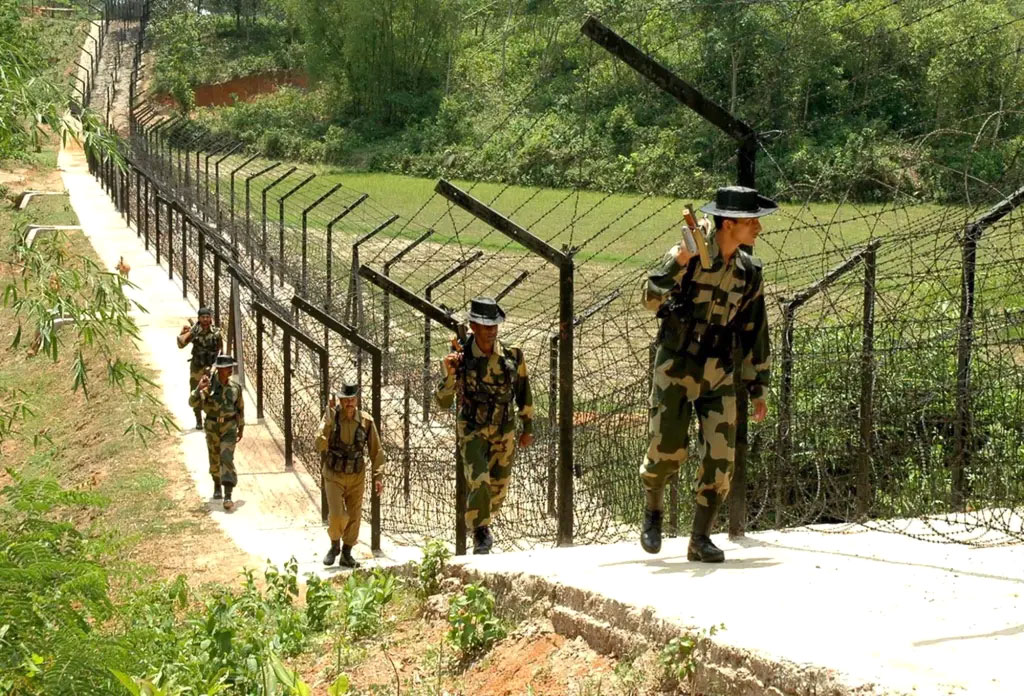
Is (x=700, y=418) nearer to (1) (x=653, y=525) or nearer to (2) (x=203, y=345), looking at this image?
(1) (x=653, y=525)

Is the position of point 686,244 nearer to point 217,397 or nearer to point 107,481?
point 217,397

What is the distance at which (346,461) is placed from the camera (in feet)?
31.8

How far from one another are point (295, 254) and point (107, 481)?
34.8 ft

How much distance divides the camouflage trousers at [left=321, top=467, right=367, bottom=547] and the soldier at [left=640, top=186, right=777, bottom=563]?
4127 mm

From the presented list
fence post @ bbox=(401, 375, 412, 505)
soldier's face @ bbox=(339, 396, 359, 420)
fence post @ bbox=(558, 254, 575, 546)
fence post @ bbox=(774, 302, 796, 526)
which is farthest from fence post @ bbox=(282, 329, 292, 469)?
fence post @ bbox=(558, 254, 575, 546)

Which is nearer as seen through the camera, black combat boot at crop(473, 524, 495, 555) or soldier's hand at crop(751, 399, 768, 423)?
soldier's hand at crop(751, 399, 768, 423)

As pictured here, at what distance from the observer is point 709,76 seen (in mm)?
22344

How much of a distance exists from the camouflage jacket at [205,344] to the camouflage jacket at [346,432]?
4433 mm

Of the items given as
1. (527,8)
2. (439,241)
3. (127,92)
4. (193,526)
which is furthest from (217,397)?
(127,92)

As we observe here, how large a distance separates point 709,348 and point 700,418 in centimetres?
32

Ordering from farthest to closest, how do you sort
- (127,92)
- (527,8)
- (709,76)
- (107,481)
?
(127,92), (527,8), (709,76), (107,481)

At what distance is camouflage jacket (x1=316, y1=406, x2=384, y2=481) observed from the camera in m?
9.55

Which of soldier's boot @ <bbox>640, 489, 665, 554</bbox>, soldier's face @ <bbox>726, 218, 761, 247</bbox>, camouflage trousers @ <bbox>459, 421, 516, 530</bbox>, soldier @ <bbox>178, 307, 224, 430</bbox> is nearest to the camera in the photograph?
soldier's face @ <bbox>726, 218, 761, 247</bbox>

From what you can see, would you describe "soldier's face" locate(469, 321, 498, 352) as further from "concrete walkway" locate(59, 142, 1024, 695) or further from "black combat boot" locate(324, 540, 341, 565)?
"black combat boot" locate(324, 540, 341, 565)
